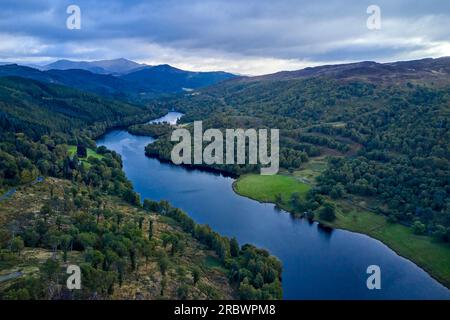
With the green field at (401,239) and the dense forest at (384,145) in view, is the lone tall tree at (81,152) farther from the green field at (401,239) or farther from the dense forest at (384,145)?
the green field at (401,239)

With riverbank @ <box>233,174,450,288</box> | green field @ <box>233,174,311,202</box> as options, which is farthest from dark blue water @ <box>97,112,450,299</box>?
green field @ <box>233,174,311,202</box>

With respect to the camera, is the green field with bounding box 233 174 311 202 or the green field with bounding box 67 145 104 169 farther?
the green field with bounding box 67 145 104 169

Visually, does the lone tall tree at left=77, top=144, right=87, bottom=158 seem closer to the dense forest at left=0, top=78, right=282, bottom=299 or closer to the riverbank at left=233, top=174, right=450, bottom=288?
the dense forest at left=0, top=78, right=282, bottom=299

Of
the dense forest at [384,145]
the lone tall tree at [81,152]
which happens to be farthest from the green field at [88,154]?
the dense forest at [384,145]

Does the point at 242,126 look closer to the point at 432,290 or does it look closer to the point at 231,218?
the point at 231,218

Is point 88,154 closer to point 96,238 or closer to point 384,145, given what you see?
point 96,238

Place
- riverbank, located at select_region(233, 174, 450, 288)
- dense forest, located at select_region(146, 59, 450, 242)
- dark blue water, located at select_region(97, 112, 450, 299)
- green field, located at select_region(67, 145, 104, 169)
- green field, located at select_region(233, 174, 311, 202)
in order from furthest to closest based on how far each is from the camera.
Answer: green field, located at select_region(67, 145, 104, 169) < green field, located at select_region(233, 174, 311, 202) < dense forest, located at select_region(146, 59, 450, 242) < riverbank, located at select_region(233, 174, 450, 288) < dark blue water, located at select_region(97, 112, 450, 299)

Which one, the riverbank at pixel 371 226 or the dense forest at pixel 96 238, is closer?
the dense forest at pixel 96 238

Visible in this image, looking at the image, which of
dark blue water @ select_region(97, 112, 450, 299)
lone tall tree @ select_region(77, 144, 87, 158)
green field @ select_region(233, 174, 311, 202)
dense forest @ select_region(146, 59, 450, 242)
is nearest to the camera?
dark blue water @ select_region(97, 112, 450, 299)
